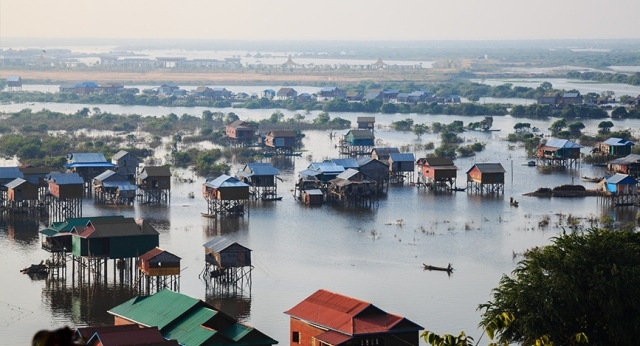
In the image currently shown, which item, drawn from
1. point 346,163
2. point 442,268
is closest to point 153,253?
point 442,268

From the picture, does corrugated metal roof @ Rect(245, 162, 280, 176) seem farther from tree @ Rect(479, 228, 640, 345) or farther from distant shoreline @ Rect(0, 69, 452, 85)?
distant shoreline @ Rect(0, 69, 452, 85)

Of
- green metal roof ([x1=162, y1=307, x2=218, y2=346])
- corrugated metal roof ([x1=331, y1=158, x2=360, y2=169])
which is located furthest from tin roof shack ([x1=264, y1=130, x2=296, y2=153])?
green metal roof ([x1=162, y1=307, x2=218, y2=346])

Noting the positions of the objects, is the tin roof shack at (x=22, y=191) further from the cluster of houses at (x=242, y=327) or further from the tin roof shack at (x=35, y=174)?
the cluster of houses at (x=242, y=327)

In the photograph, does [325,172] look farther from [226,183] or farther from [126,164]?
[126,164]

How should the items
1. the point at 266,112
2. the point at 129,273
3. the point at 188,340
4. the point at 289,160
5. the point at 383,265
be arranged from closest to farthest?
the point at 188,340 → the point at 129,273 → the point at 383,265 → the point at 289,160 → the point at 266,112

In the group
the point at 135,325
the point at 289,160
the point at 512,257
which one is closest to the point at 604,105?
the point at 289,160

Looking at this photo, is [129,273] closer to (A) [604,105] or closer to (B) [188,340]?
(B) [188,340]
